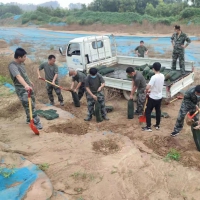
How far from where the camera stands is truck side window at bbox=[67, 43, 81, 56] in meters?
9.49

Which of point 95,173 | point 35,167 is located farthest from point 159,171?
point 35,167

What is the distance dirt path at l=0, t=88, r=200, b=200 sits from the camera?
155 inches

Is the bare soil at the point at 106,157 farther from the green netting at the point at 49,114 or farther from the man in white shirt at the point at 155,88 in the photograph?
the man in white shirt at the point at 155,88

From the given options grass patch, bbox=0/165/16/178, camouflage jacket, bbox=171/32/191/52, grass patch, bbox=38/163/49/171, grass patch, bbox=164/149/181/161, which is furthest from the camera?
camouflage jacket, bbox=171/32/191/52

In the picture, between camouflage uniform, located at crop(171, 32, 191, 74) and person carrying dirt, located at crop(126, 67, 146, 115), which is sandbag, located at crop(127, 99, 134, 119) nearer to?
person carrying dirt, located at crop(126, 67, 146, 115)

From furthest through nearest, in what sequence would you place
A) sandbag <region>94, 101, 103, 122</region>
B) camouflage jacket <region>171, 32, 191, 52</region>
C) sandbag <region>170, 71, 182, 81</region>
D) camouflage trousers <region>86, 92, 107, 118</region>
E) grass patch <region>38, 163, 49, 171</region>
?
camouflage jacket <region>171, 32, 191, 52</region>, sandbag <region>170, 71, 182, 81</region>, camouflage trousers <region>86, 92, 107, 118</region>, sandbag <region>94, 101, 103, 122</region>, grass patch <region>38, 163, 49, 171</region>

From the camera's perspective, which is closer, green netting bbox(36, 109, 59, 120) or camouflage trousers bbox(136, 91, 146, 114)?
green netting bbox(36, 109, 59, 120)

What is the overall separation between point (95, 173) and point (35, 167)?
1014mm

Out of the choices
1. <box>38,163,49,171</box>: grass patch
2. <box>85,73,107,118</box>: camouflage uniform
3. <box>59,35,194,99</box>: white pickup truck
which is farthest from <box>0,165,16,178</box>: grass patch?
<box>59,35,194,99</box>: white pickup truck

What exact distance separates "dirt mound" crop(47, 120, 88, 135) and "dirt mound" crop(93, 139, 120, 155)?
708mm

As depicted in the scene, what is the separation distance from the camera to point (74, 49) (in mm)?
9672

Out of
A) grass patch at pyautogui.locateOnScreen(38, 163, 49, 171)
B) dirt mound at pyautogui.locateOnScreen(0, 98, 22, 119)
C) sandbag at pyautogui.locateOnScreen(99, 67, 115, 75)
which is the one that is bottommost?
dirt mound at pyautogui.locateOnScreen(0, 98, 22, 119)

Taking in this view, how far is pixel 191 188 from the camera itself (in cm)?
408

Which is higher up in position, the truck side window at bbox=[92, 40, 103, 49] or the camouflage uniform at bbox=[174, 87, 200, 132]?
the truck side window at bbox=[92, 40, 103, 49]
